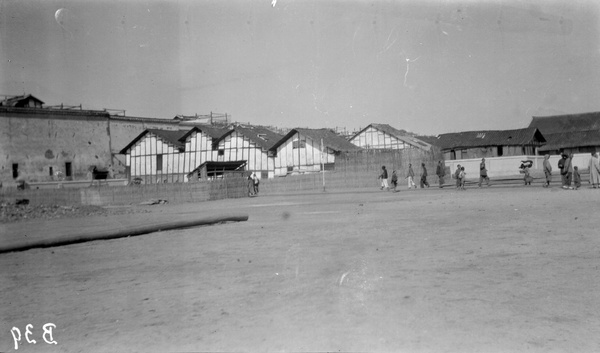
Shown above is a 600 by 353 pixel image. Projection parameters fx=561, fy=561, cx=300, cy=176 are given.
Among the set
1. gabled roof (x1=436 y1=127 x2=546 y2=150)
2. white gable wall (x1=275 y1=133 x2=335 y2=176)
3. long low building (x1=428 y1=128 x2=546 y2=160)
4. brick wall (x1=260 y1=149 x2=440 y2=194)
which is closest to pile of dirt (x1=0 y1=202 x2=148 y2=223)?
brick wall (x1=260 y1=149 x2=440 y2=194)

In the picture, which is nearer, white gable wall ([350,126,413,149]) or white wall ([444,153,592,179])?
white wall ([444,153,592,179])

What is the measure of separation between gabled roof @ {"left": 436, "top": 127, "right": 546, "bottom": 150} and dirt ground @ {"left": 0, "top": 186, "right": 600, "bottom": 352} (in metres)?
46.2

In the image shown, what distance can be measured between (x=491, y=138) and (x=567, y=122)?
54.9 feet

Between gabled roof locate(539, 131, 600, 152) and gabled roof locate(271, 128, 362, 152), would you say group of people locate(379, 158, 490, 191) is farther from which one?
gabled roof locate(539, 131, 600, 152)

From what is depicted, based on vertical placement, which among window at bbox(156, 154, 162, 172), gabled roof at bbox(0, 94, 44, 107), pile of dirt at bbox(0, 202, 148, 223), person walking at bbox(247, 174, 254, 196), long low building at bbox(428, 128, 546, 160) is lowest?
pile of dirt at bbox(0, 202, 148, 223)

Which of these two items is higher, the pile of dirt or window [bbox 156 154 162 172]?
window [bbox 156 154 162 172]

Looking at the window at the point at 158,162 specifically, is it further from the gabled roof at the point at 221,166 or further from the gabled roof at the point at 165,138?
the gabled roof at the point at 221,166

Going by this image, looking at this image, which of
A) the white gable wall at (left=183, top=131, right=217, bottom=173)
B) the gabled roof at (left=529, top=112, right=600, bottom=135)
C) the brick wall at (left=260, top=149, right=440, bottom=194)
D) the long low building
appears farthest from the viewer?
the gabled roof at (left=529, top=112, right=600, bottom=135)

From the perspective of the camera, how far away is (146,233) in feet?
40.1

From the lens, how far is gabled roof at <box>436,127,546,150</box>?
53094 mm

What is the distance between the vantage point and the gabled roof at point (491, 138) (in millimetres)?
53094

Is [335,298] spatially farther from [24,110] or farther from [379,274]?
[24,110]

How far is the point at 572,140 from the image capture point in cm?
5809

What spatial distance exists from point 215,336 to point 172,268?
329cm
